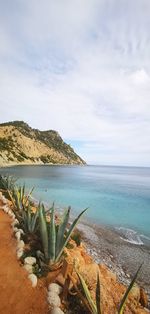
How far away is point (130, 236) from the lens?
12273mm

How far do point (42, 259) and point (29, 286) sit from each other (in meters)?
0.70

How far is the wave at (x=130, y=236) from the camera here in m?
11.4

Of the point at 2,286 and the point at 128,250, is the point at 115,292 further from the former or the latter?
the point at 128,250

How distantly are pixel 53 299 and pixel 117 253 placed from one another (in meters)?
6.00

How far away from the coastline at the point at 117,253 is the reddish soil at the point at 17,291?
3.59 m

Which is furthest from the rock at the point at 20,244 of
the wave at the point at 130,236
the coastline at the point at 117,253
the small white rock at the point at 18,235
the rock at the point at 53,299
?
the wave at the point at 130,236

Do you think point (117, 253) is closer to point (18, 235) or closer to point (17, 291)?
point (18, 235)

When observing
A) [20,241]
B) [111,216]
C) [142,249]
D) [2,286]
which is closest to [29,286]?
[2,286]

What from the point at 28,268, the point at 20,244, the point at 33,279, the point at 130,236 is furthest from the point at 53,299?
the point at 130,236

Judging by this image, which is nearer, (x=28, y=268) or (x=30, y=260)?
(x=28, y=268)

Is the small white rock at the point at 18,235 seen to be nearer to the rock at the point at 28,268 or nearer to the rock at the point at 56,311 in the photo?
the rock at the point at 28,268

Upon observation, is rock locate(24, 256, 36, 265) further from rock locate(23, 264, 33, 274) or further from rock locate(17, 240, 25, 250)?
rock locate(17, 240, 25, 250)

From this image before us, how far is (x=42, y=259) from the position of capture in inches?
199

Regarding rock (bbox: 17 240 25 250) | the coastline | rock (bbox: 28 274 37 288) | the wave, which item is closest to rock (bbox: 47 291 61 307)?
→ rock (bbox: 28 274 37 288)
